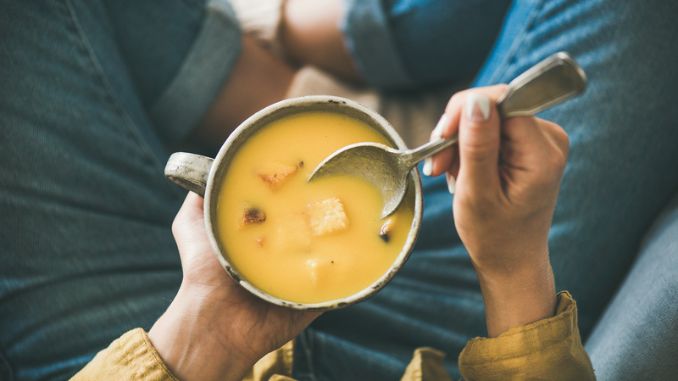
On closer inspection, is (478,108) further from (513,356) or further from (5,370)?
(5,370)

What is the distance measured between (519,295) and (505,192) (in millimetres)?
204

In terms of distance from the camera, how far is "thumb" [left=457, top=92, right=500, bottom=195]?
0.59 m

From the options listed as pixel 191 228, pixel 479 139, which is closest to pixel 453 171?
pixel 479 139

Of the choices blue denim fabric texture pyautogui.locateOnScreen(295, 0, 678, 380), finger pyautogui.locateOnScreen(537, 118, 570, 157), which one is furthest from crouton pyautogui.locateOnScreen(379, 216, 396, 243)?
blue denim fabric texture pyautogui.locateOnScreen(295, 0, 678, 380)

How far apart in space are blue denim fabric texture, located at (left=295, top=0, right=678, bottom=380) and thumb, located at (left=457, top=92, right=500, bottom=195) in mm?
436

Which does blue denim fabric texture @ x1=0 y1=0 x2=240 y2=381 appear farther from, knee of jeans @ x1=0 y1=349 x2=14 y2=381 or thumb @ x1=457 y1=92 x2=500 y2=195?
thumb @ x1=457 y1=92 x2=500 y2=195

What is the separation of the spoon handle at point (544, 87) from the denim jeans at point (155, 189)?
0.44 metres

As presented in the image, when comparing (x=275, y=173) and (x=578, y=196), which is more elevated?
(x=275, y=173)

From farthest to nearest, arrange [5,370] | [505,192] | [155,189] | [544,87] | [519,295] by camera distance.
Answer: [155,189] → [5,370] → [519,295] → [505,192] → [544,87]

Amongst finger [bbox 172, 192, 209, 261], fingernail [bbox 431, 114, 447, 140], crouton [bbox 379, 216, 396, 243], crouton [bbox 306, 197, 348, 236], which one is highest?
fingernail [bbox 431, 114, 447, 140]

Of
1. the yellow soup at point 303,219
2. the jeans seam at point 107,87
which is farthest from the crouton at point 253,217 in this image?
the jeans seam at point 107,87

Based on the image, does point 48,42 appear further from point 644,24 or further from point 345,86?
point 644,24

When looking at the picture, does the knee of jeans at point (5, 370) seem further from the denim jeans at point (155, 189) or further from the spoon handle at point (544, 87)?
the spoon handle at point (544, 87)

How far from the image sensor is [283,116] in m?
0.74
